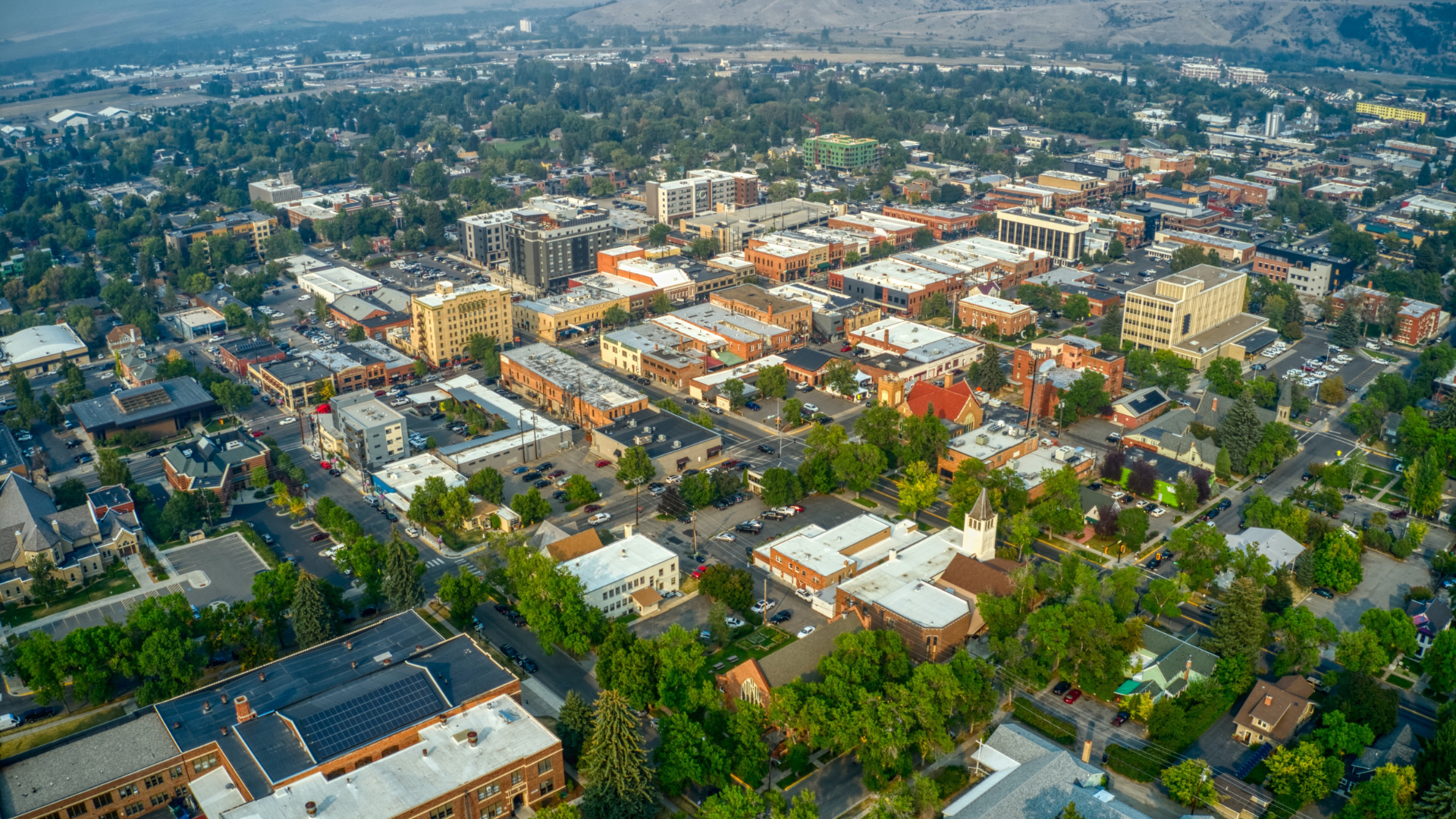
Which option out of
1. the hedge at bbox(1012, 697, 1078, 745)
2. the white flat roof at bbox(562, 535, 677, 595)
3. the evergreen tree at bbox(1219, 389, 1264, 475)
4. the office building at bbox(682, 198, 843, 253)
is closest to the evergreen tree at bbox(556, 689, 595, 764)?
the white flat roof at bbox(562, 535, 677, 595)

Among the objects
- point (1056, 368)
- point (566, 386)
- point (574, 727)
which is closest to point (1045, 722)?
point (574, 727)

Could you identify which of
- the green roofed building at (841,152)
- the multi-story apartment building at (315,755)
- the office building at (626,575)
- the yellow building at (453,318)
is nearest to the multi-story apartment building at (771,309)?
the yellow building at (453,318)

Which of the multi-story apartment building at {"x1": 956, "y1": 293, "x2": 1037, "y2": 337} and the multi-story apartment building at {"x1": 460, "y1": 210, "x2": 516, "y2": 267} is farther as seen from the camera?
the multi-story apartment building at {"x1": 460, "y1": 210, "x2": 516, "y2": 267}

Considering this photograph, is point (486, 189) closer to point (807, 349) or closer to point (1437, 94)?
point (807, 349)

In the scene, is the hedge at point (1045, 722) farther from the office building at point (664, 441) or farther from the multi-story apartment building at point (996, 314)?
the multi-story apartment building at point (996, 314)

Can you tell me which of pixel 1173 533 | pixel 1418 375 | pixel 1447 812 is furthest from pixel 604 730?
pixel 1418 375

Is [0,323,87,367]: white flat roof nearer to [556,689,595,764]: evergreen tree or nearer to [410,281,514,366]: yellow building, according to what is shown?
[410,281,514,366]: yellow building
